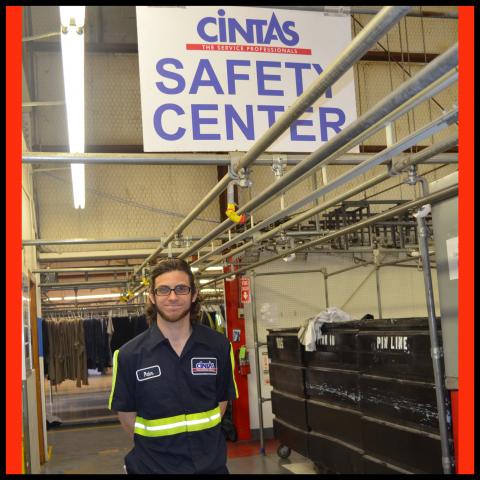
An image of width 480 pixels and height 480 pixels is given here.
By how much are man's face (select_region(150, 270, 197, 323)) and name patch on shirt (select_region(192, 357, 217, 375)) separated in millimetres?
251

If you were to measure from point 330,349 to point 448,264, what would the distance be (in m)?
4.57

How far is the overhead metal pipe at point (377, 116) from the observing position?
84.0 inches

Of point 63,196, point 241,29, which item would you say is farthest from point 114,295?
point 241,29

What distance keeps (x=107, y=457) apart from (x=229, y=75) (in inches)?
305

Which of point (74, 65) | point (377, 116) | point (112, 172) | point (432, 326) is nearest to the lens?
point (377, 116)

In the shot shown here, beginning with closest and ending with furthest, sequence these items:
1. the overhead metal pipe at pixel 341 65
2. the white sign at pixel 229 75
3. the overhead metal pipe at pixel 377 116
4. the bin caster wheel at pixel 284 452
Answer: the overhead metal pipe at pixel 341 65
the overhead metal pipe at pixel 377 116
the white sign at pixel 229 75
the bin caster wheel at pixel 284 452

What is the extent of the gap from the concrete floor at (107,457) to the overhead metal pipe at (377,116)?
5566mm

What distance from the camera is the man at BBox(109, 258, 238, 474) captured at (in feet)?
9.83

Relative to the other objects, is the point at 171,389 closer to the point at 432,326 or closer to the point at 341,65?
the point at 341,65
